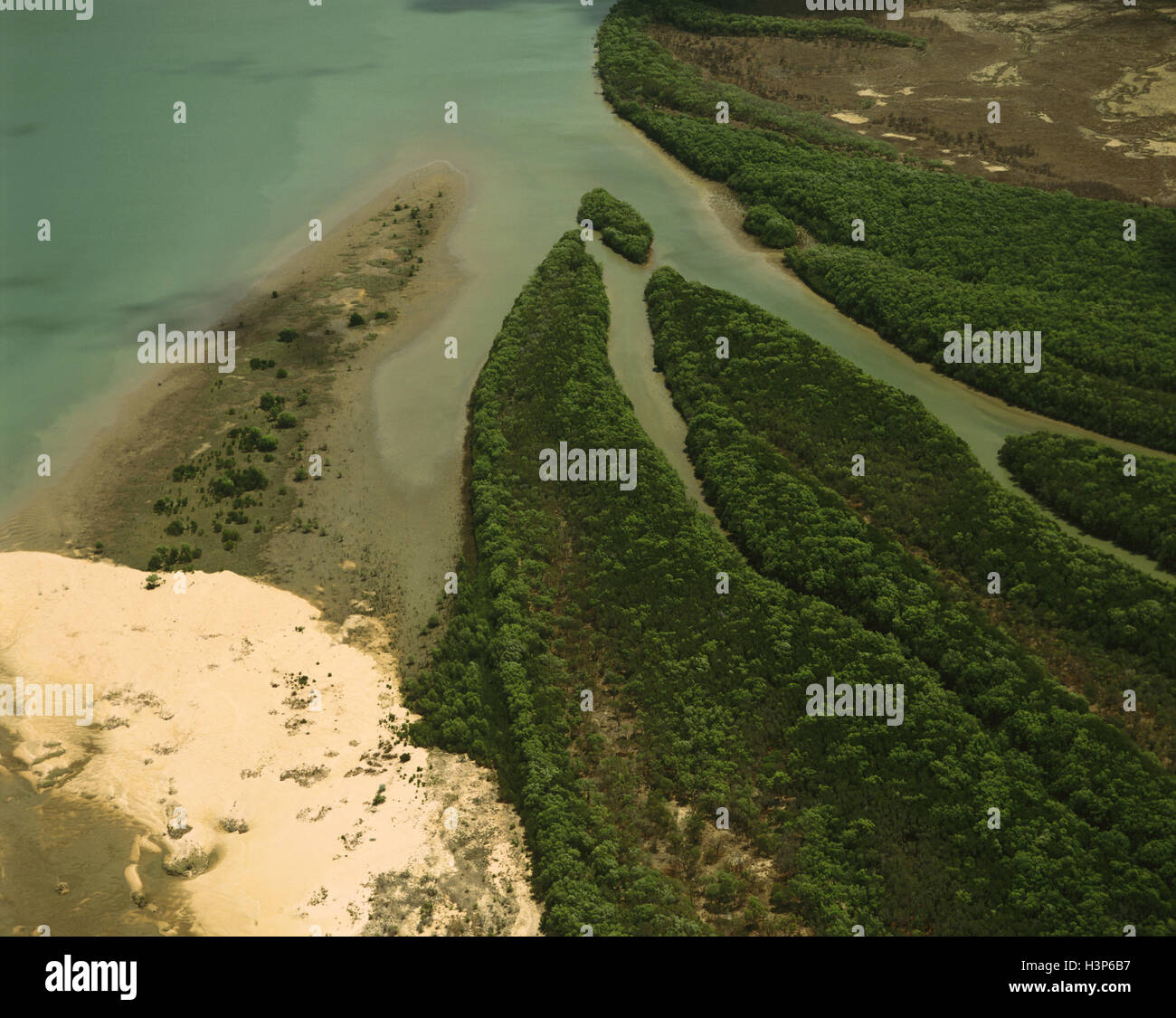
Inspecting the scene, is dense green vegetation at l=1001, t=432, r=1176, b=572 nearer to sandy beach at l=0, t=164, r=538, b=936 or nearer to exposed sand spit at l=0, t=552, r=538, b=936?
sandy beach at l=0, t=164, r=538, b=936

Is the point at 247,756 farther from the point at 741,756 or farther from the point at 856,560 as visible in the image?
the point at 856,560

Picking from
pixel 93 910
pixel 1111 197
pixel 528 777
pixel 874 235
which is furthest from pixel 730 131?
pixel 93 910

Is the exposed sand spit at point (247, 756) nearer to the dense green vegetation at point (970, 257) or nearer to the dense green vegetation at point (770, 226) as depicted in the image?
the dense green vegetation at point (970, 257)

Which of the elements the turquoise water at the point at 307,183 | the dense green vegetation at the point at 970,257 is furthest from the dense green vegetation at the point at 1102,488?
the dense green vegetation at the point at 970,257

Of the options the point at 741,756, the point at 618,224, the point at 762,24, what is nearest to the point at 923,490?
the point at 741,756

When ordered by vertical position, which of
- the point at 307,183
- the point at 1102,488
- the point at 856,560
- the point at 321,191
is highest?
the point at 307,183

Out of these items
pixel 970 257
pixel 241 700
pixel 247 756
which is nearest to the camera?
pixel 247 756
